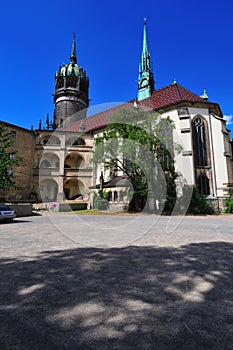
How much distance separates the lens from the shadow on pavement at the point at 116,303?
1.70m

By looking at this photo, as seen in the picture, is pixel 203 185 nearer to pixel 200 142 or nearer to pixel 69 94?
pixel 200 142

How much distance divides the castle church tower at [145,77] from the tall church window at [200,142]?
16260mm

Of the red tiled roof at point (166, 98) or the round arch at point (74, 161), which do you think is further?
the round arch at point (74, 161)

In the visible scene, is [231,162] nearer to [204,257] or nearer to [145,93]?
[145,93]

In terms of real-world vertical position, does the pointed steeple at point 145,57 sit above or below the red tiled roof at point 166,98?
above

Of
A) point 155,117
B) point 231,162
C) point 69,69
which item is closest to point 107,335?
point 155,117

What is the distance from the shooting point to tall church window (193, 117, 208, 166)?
82.1 ft

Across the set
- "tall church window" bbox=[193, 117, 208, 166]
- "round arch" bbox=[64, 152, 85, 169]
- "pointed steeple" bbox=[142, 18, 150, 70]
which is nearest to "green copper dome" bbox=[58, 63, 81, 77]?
"pointed steeple" bbox=[142, 18, 150, 70]

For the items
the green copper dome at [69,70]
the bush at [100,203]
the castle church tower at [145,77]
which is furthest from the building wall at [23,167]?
the castle church tower at [145,77]

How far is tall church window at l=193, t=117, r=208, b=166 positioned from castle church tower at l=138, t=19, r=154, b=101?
53.3 feet

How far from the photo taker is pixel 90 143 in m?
38.0

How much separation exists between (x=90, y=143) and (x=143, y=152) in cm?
2027

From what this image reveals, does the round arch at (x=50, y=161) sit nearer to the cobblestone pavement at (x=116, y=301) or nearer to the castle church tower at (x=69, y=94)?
the castle church tower at (x=69, y=94)

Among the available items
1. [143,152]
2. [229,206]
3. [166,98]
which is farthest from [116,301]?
[166,98]
